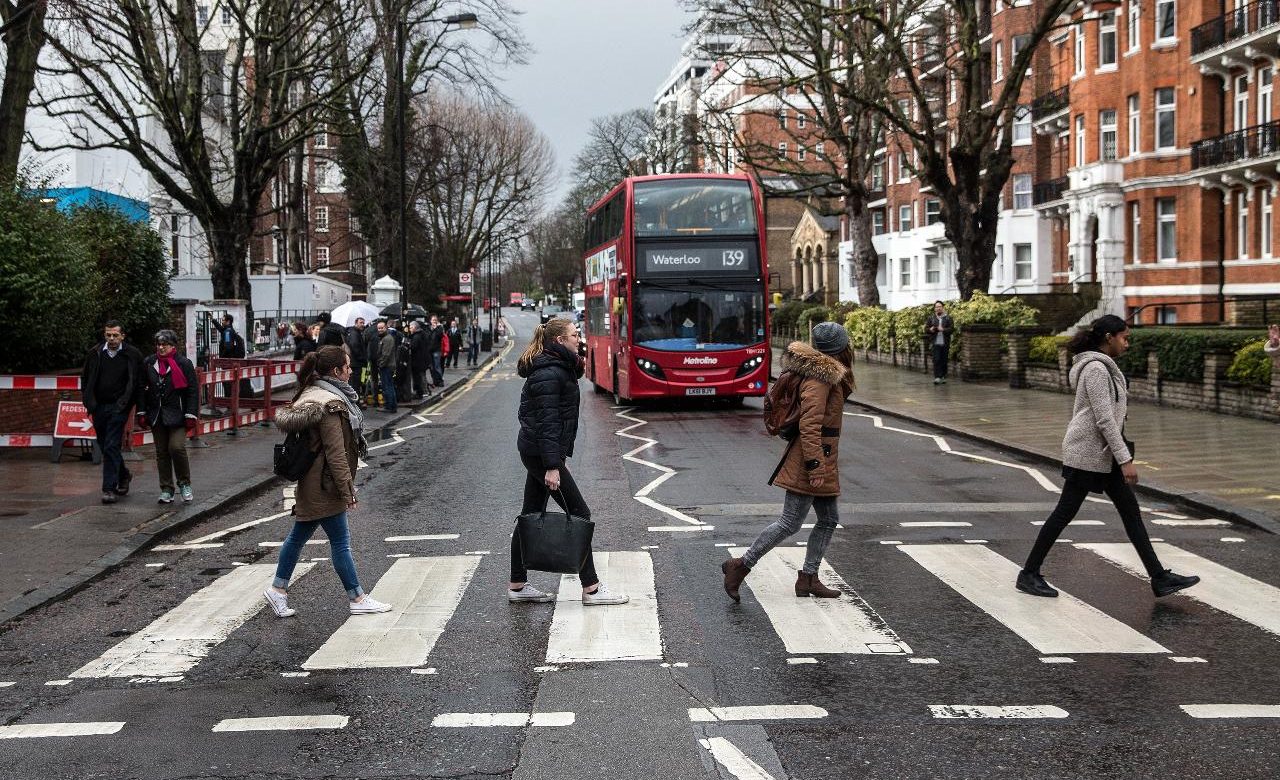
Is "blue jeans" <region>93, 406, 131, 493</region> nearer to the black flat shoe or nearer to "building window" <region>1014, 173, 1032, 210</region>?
the black flat shoe

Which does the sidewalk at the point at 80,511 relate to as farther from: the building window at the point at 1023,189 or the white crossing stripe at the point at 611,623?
the building window at the point at 1023,189

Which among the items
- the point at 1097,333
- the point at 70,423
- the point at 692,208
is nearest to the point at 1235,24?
the point at 692,208

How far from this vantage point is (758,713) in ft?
18.6

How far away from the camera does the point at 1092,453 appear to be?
8.01m

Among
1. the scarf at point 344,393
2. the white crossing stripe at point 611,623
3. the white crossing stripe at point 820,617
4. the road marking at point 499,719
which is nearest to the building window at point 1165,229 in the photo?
the white crossing stripe at point 820,617

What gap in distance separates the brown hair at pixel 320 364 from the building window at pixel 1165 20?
120 feet

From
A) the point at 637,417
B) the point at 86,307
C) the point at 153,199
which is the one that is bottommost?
the point at 637,417

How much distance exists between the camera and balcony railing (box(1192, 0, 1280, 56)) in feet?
111

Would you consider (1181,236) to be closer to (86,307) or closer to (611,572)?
(86,307)

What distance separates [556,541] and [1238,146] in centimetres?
3301

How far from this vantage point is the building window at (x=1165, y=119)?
3905 cm

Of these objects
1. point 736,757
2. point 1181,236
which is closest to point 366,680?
point 736,757

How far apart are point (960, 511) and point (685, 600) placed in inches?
179

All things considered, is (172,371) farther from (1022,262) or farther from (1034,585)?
(1022,262)
